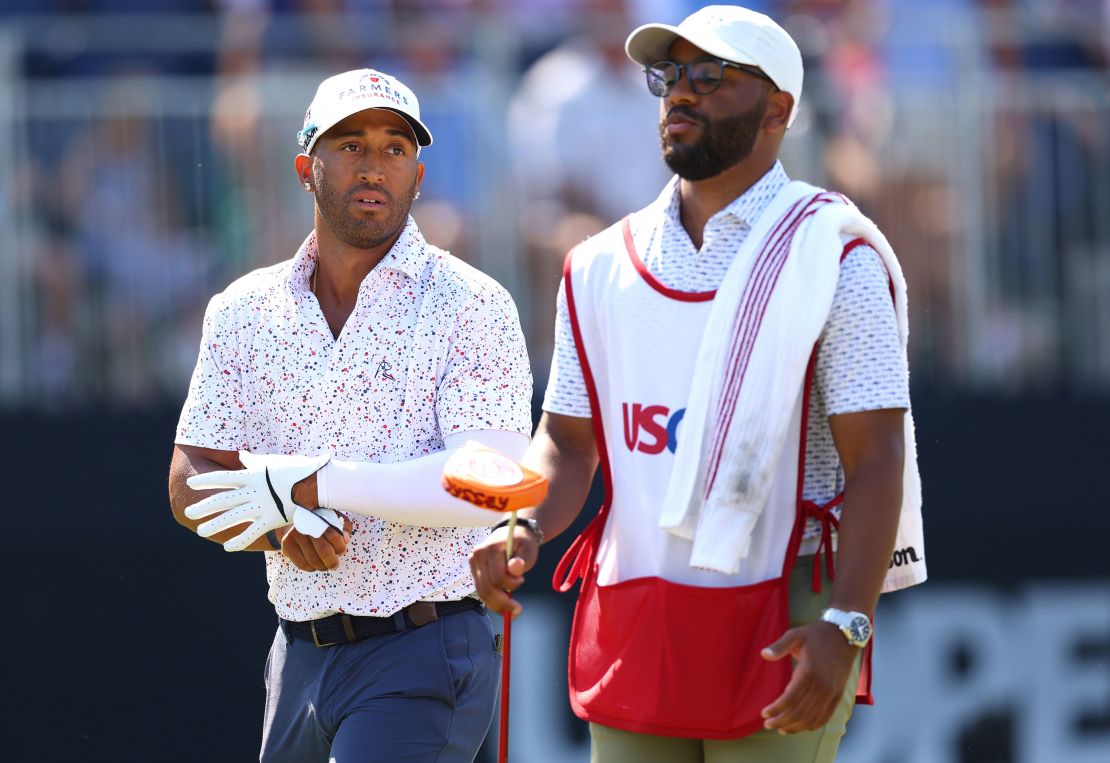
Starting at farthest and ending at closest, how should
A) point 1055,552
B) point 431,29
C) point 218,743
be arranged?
point 431,29 < point 1055,552 < point 218,743

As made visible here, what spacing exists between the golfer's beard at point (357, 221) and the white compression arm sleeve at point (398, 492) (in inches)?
23.2

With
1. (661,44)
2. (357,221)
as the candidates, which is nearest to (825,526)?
(661,44)

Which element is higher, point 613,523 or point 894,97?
point 894,97

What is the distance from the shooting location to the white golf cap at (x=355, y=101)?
14.9ft

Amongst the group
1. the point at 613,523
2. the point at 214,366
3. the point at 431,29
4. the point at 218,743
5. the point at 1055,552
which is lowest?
the point at 218,743

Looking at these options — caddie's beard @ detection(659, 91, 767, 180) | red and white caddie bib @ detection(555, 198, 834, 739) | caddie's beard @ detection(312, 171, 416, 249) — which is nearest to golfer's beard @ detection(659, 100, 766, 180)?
caddie's beard @ detection(659, 91, 767, 180)

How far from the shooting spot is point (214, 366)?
15.5 ft

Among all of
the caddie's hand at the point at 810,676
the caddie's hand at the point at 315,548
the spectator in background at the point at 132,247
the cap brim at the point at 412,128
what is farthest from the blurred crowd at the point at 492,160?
the caddie's hand at the point at 810,676

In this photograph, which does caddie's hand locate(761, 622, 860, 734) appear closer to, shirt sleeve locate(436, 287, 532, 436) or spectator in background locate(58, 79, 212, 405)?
shirt sleeve locate(436, 287, 532, 436)

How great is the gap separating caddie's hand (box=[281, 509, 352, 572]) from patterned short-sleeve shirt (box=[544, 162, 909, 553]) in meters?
0.60

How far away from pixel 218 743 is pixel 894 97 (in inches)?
173

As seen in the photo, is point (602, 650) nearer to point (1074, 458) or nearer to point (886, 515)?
point (886, 515)

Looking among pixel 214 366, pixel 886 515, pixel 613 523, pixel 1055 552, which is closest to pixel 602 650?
pixel 613 523

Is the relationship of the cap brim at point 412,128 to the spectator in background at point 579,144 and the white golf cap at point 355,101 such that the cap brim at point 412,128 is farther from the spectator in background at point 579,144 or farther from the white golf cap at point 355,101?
the spectator in background at point 579,144
